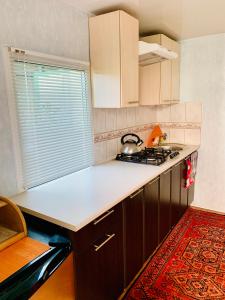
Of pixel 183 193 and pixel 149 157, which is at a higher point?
pixel 149 157

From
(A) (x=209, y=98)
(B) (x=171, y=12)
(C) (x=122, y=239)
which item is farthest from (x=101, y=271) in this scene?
(A) (x=209, y=98)

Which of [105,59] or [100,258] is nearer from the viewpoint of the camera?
[100,258]

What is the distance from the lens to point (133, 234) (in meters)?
1.80

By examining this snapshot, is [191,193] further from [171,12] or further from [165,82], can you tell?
[171,12]

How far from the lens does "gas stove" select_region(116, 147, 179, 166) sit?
2.29 meters

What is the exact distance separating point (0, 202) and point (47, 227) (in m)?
0.31

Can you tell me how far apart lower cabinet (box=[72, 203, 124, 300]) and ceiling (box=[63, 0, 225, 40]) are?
5.21 feet

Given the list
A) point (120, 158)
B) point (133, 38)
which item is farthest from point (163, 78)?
point (120, 158)

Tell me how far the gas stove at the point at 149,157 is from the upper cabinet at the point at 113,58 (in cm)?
57

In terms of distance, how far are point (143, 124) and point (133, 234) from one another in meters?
1.65

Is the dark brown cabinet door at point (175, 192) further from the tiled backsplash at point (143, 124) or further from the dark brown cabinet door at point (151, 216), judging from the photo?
the tiled backsplash at point (143, 124)

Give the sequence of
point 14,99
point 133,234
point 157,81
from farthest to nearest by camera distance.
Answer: point 157,81 → point 133,234 → point 14,99

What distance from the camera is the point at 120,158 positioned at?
8.16ft

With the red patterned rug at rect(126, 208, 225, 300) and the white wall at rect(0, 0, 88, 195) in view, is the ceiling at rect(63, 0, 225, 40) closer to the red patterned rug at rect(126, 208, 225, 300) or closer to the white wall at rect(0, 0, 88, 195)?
the white wall at rect(0, 0, 88, 195)
